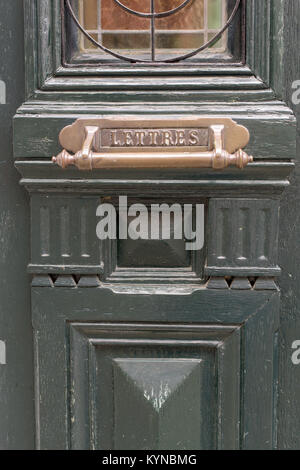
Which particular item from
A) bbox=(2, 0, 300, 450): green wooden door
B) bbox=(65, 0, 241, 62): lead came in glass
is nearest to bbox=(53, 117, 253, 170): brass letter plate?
bbox=(2, 0, 300, 450): green wooden door

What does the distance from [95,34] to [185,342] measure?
1.83ft

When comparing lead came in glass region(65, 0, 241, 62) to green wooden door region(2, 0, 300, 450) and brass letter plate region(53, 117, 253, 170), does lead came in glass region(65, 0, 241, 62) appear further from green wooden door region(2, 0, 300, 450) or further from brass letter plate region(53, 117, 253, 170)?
brass letter plate region(53, 117, 253, 170)

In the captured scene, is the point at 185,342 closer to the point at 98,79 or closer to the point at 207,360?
the point at 207,360

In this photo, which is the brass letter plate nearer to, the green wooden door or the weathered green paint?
the green wooden door

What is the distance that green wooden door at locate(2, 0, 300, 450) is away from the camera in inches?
37.3

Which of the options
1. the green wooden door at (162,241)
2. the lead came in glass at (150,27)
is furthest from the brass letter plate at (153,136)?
the lead came in glass at (150,27)

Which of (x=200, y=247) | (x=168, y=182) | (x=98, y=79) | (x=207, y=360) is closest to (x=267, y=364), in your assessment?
(x=207, y=360)

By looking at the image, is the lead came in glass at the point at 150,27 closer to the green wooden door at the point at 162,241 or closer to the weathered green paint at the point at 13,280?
the green wooden door at the point at 162,241

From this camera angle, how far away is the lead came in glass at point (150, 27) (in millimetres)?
976

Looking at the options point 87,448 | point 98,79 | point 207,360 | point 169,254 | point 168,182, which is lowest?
point 87,448

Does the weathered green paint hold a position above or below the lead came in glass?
below

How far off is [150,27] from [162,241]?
1.22 feet

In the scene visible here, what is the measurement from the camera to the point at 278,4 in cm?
93

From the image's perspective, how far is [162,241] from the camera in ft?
3.26
